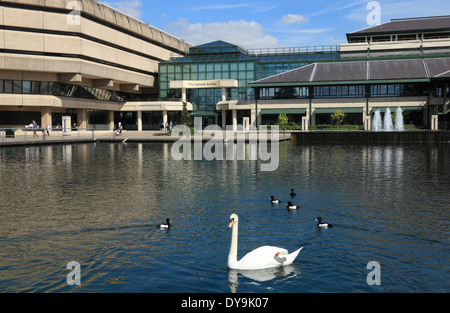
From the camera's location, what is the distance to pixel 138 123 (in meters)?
91.6

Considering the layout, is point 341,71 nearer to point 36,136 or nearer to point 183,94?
point 183,94

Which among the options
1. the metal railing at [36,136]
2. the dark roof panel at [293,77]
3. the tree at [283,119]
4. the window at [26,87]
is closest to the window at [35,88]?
the window at [26,87]

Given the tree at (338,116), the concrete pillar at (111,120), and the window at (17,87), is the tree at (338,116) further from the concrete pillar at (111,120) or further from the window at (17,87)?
the window at (17,87)

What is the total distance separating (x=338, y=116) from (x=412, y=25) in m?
30.6

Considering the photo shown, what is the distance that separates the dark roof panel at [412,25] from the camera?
87.2 meters

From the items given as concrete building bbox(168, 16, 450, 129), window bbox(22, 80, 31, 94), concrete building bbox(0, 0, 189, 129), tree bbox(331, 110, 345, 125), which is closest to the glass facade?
concrete building bbox(168, 16, 450, 129)

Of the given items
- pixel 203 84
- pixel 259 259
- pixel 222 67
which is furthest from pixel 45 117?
pixel 259 259

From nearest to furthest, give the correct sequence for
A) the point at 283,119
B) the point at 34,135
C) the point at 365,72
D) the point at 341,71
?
1. the point at 34,135
2. the point at 283,119
3. the point at 365,72
4. the point at 341,71

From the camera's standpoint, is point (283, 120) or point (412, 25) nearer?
point (283, 120)

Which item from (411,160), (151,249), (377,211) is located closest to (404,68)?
(411,160)

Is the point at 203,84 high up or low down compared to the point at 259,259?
up

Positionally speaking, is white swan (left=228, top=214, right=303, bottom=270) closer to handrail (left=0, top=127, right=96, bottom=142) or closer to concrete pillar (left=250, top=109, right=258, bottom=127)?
handrail (left=0, top=127, right=96, bottom=142)

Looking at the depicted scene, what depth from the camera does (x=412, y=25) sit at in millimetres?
89375

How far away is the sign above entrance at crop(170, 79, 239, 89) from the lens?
87.1 m
